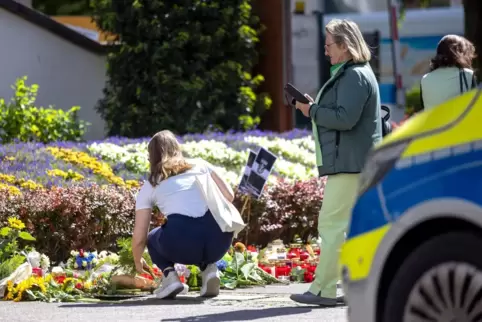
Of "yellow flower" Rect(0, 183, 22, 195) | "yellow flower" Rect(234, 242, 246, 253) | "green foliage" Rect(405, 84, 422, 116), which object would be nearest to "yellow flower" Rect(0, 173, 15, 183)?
"yellow flower" Rect(0, 183, 22, 195)

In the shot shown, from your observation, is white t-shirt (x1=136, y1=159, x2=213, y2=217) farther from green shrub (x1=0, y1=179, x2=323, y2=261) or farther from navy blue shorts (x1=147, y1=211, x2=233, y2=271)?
green shrub (x1=0, y1=179, x2=323, y2=261)

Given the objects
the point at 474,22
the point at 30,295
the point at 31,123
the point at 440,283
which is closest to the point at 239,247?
the point at 30,295

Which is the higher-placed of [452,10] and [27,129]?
[452,10]

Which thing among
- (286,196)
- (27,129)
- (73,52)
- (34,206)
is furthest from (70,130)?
(34,206)

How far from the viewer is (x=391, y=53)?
23719 millimetres

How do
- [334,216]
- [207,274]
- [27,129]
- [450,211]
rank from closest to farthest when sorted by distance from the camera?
[450,211]
[334,216]
[207,274]
[27,129]

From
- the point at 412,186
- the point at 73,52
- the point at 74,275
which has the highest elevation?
the point at 73,52

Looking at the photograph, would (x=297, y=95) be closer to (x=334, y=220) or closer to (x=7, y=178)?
(x=334, y=220)

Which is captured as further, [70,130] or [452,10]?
[452,10]

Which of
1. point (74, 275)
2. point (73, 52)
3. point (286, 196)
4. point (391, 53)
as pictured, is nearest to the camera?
point (74, 275)

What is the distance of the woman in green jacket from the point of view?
881cm

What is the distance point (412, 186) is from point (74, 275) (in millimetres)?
5364

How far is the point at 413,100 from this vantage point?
2602 centimetres

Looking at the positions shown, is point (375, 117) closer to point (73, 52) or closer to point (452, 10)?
point (73, 52)
